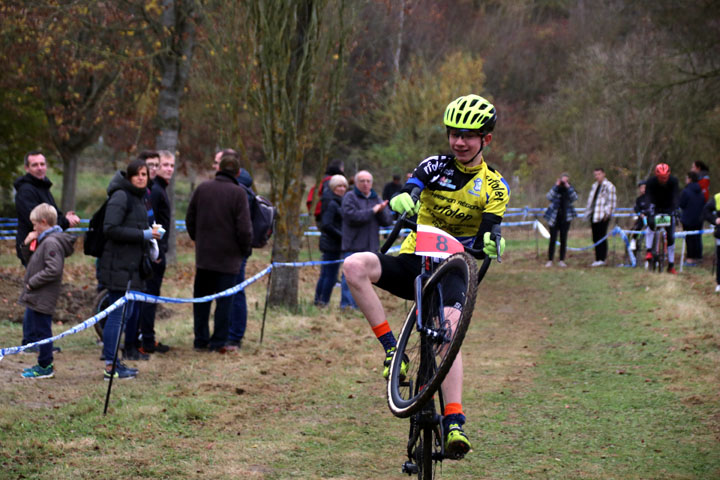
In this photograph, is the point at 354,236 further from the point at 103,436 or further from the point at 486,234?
the point at 486,234

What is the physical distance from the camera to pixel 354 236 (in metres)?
12.3

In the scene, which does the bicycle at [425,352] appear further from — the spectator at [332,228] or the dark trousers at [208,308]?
the spectator at [332,228]

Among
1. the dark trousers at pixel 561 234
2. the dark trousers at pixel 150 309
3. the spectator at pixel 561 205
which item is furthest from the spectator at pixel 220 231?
the dark trousers at pixel 561 234

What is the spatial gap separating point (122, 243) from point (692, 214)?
1491cm

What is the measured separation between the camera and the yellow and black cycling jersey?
5039 mm

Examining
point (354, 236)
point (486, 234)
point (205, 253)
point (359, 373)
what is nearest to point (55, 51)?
point (354, 236)

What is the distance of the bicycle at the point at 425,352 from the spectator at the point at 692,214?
15.3 metres

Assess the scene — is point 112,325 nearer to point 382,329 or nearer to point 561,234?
point 382,329

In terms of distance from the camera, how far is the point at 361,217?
12031 mm

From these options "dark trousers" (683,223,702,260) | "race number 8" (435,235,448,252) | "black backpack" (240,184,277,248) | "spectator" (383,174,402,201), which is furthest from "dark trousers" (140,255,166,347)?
"dark trousers" (683,223,702,260)

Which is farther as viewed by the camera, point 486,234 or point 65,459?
point 65,459

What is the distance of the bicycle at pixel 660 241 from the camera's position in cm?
1633

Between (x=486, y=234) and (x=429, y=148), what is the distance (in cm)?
2934

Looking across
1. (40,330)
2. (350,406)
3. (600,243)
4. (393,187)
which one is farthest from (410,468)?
(393,187)
